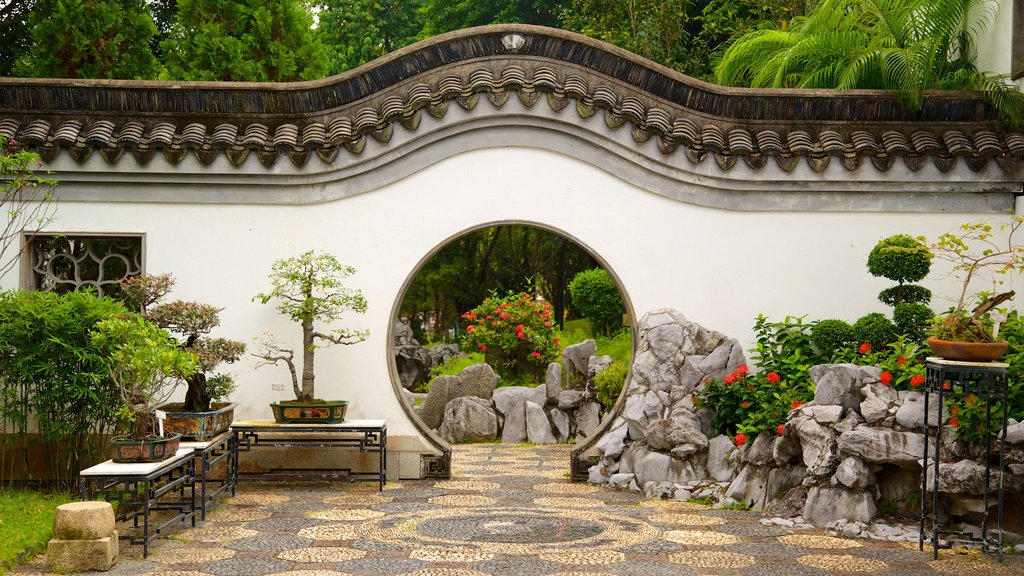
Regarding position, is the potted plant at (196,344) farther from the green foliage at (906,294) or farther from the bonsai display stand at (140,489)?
the green foliage at (906,294)

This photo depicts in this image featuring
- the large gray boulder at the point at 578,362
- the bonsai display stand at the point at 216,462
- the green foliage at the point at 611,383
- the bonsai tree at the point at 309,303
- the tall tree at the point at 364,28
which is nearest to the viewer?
the bonsai display stand at the point at 216,462

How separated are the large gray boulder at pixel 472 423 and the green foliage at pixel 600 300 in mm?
3558

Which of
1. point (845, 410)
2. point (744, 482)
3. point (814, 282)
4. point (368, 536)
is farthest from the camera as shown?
point (814, 282)

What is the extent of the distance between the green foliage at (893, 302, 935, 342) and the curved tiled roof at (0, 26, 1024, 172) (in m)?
1.38

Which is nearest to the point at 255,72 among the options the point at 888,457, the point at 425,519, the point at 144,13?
the point at 144,13

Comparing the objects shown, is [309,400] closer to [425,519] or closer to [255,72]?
[425,519]

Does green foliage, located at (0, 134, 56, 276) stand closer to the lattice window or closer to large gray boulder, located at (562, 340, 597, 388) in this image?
the lattice window

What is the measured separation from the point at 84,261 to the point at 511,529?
178 inches

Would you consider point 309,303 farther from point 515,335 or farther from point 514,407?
point 515,335

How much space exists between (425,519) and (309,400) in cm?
166

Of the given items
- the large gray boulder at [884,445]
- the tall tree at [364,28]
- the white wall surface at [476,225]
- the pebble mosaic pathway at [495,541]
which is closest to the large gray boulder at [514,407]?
the white wall surface at [476,225]

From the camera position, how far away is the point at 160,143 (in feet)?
27.0

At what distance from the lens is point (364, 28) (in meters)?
21.7

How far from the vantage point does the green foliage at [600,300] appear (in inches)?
600
